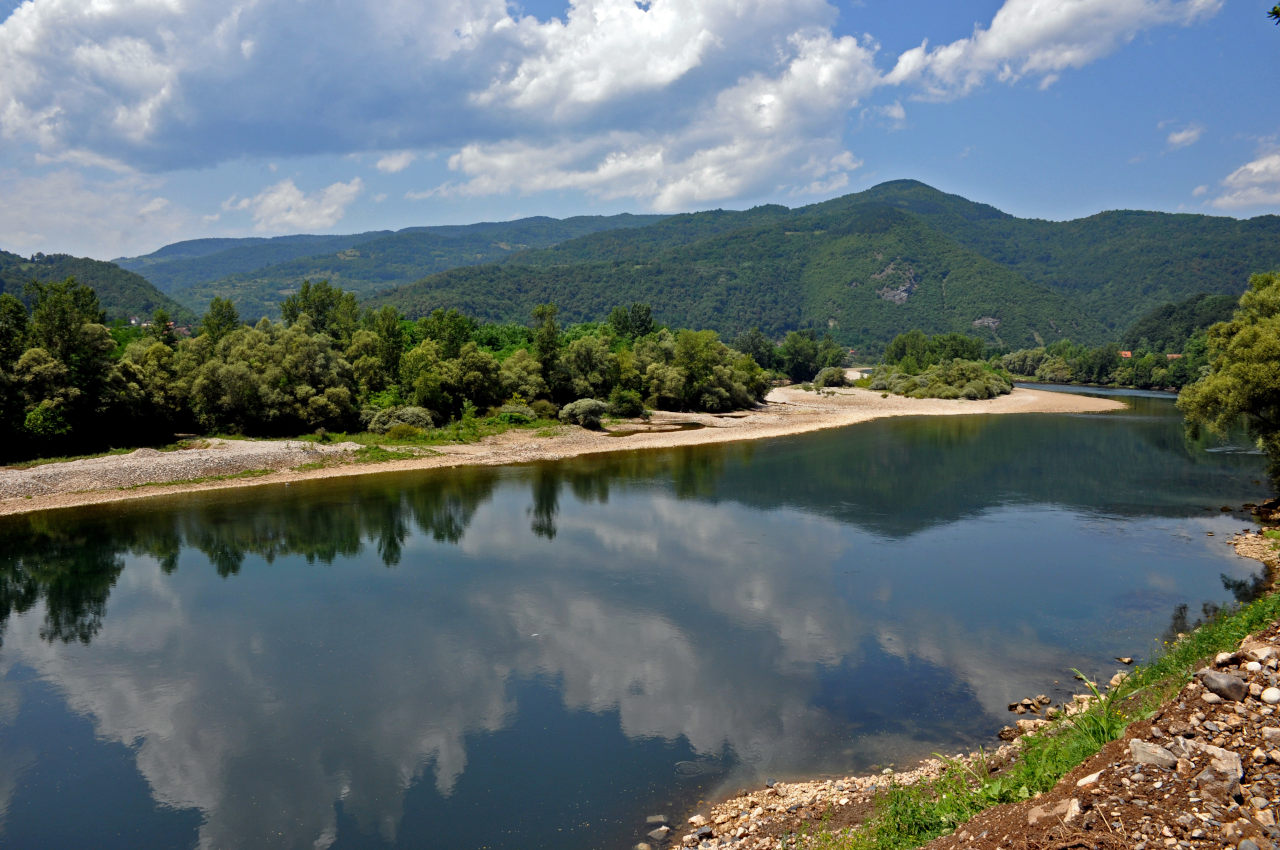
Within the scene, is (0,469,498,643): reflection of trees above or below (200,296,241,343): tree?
below

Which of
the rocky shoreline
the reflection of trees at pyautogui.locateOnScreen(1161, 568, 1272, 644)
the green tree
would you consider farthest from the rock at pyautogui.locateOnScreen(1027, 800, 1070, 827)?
the green tree

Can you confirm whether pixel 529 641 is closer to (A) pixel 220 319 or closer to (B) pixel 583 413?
(B) pixel 583 413

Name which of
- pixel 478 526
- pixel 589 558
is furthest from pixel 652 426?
pixel 589 558

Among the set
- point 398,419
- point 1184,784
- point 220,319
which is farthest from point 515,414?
point 1184,784

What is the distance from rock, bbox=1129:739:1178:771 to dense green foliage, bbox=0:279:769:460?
47.2m

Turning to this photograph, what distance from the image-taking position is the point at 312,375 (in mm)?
50000

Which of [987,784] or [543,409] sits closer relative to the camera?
[987,784]

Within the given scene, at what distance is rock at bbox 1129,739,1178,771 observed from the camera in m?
7.15

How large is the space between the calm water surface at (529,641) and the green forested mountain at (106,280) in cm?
16522

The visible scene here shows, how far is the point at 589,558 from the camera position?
1058 inches

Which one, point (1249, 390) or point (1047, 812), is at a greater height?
point (1249, 390)

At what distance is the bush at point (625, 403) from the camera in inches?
2569

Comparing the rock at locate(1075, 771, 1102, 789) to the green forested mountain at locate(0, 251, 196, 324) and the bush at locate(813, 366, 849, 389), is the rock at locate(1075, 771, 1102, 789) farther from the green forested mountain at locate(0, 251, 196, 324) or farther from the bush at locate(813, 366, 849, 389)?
the green forested mountain at locate(0, 251, 196, 324)

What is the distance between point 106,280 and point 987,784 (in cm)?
22499
